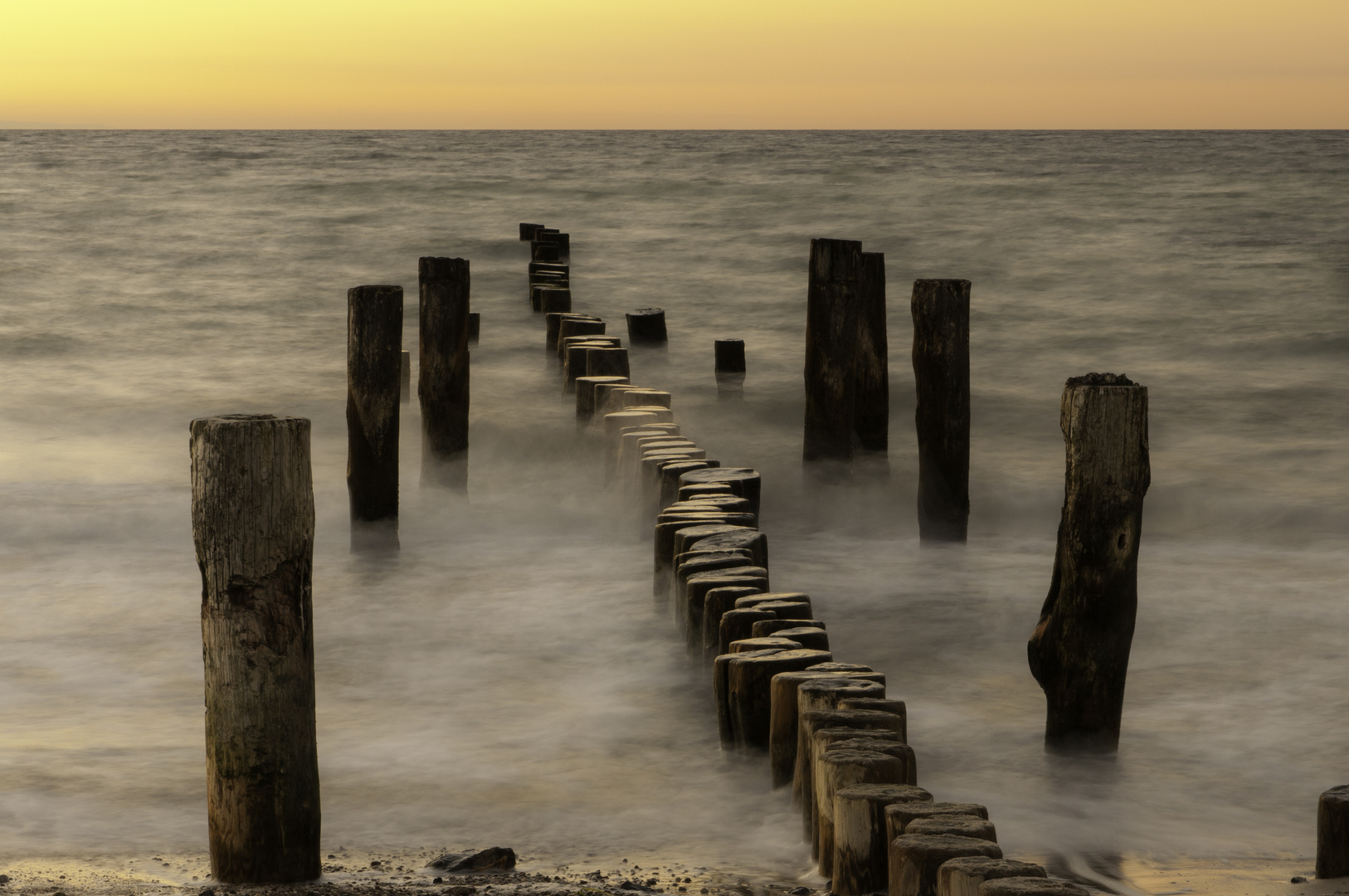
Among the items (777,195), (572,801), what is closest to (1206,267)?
(777,195)

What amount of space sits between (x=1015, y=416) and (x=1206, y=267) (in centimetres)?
903

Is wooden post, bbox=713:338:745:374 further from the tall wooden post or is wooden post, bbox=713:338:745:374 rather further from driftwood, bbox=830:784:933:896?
driftwood, bbox=830:784:933:896

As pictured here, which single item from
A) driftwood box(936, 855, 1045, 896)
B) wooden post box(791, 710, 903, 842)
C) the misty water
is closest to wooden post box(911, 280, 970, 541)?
the misty water

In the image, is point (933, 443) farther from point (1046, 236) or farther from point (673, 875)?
point (1046, 236)

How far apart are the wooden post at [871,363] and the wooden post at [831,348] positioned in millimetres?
76

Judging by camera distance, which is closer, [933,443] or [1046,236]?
[933,443]

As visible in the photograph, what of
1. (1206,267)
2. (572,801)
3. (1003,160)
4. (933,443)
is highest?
(1003,160)

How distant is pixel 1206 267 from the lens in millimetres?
19625

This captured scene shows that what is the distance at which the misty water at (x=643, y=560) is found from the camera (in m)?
4.64

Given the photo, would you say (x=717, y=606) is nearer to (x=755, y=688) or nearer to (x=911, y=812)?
(x=755, y=688)

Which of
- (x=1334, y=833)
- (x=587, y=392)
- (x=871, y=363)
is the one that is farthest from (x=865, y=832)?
(x=587, y=392)

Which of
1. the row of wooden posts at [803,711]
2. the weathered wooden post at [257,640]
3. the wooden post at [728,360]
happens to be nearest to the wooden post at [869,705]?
the row of wooden posts at [803,711]

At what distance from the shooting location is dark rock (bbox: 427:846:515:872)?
12.9ft

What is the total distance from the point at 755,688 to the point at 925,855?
1.46 m
